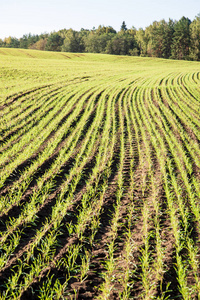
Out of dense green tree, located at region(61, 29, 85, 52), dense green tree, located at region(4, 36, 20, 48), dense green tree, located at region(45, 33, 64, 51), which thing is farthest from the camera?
dense green tree, located at region(4, 36, 20, 48)

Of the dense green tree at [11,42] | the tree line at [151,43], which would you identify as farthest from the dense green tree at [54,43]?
the dense green tree at [11,42]

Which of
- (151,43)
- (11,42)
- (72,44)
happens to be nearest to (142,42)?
(151,43)

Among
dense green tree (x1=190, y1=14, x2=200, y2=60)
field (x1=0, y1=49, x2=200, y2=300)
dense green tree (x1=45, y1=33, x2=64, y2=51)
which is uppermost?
dense green tree (x1=45, y1=33, x2=64, y2=51)

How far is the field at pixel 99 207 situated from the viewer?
407cm

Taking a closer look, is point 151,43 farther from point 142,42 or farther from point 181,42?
point 181,42

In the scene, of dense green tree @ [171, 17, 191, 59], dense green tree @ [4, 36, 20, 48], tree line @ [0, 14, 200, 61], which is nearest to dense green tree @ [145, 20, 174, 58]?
tree line @ [0, 14, 200, 61]

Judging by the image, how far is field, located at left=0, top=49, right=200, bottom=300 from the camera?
4070 mm

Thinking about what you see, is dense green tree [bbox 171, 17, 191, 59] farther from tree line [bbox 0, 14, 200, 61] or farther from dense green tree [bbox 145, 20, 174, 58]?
dense green tree [bbox 145, 20, 174, 58]

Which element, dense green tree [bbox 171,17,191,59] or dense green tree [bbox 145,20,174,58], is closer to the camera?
dense green tree [bbox 171,17,191,59]

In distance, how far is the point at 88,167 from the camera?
8.38 metres

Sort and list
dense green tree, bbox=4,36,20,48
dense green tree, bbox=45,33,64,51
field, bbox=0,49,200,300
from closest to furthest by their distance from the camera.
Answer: field, bbox=0,49,200,300
dense green tree, bbox=45,33,64,51
dense green tree, bbox=4,36,20,48

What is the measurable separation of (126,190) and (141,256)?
263 centimetres

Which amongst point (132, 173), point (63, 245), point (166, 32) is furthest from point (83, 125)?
point (166, 32)

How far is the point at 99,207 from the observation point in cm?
600
